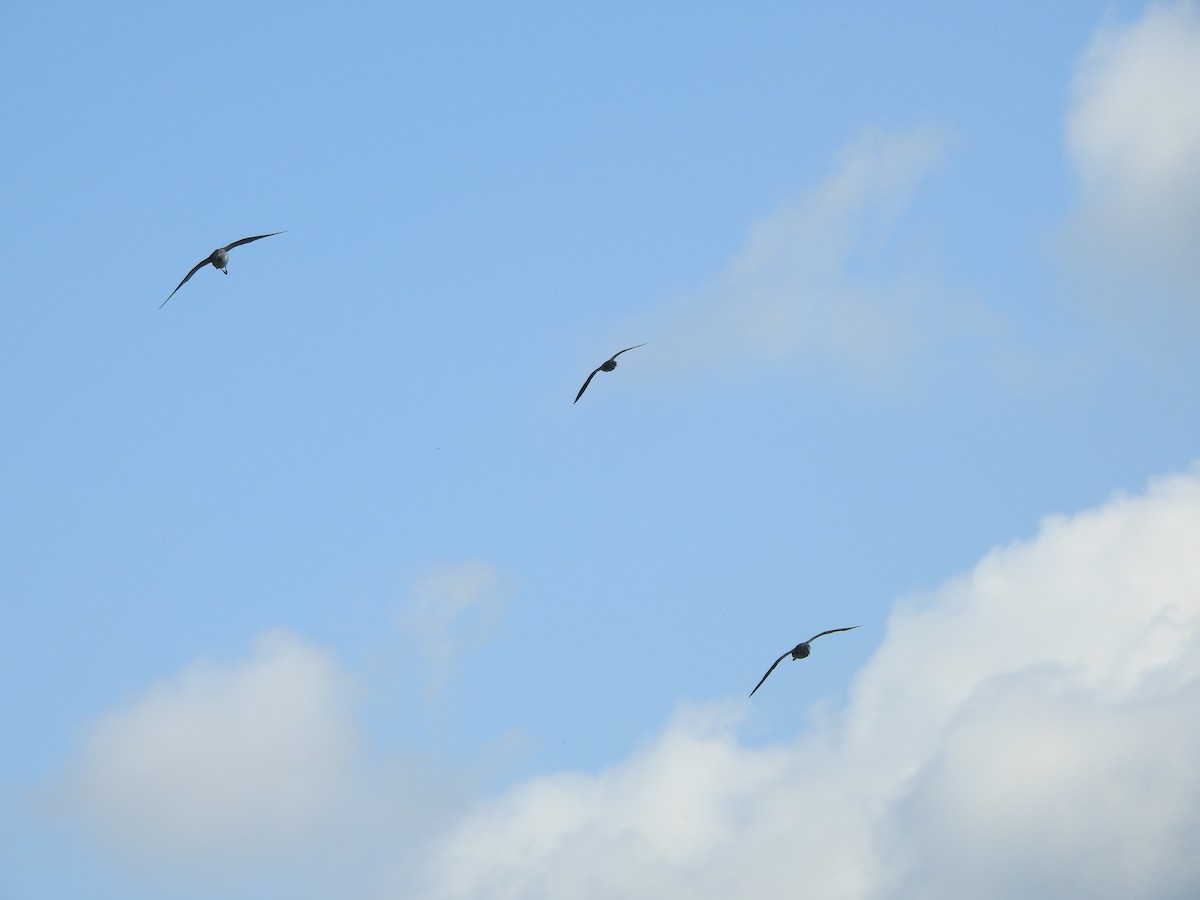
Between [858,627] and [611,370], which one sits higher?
[611,370]

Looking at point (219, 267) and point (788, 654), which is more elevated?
point (219, 267)

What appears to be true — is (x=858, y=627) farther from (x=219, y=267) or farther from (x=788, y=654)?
(x=219, y=267)

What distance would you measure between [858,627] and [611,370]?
56.3ft

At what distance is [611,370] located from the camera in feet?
292

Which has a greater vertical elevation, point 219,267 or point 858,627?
point 219,267

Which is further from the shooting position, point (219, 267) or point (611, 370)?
point (611, 370)

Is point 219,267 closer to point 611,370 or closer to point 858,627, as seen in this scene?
point 611,370

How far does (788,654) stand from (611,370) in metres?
18.0

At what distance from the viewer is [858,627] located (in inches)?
3351

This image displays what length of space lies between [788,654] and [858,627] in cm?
987

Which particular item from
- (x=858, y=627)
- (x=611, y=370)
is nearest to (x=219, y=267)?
(x=611, y=370)

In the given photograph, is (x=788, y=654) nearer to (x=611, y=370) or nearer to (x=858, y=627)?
(x=858, y=627)

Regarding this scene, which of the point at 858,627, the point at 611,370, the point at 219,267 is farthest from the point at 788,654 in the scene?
the point at 219,267

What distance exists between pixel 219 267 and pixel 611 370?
19515 millimetres
